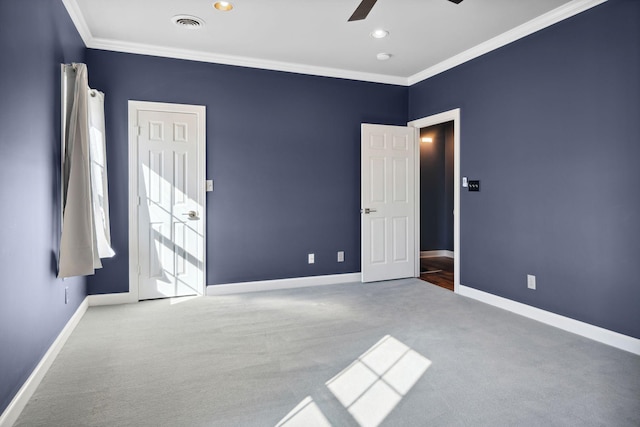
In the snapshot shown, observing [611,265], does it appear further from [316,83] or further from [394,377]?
[316,83]

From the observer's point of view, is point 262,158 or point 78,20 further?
point 262,158

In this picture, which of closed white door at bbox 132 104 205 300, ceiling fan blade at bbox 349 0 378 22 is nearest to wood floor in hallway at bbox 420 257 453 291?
closed white door at bbox 132 104 205 300

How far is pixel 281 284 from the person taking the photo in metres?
4.62

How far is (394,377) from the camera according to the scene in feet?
7.89

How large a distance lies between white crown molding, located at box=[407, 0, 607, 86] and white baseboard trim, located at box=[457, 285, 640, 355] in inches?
101

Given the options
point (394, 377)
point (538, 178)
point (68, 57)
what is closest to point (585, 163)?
point (538, 178)

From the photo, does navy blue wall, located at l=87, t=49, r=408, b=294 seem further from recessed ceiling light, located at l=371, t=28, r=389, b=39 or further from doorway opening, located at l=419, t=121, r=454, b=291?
doorway opening, located at l=419, t=121, r=454, b=291

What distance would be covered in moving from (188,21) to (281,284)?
9.66ft

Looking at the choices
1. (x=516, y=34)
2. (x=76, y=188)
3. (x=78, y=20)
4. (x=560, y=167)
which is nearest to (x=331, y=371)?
(x=76, y=188)

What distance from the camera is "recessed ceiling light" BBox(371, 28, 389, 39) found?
367 centimetres

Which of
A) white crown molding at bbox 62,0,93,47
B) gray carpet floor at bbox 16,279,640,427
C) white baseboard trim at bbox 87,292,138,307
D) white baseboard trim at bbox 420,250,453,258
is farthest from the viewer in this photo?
white baseboard trim at bbox 420,250,453,258

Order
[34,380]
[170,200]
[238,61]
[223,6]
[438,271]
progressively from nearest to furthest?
[34,380], [223,6], [170,200], [238,61], [438,271]

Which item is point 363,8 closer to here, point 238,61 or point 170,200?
point 238,61

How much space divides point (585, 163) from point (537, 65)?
104 centimetres
